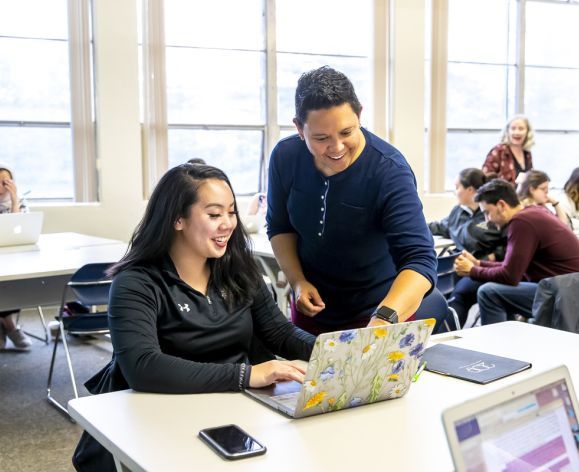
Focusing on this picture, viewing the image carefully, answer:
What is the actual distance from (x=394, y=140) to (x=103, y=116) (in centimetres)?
306

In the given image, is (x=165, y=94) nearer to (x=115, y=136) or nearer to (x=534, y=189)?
(x=115, y=136)

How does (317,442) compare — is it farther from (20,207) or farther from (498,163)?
(498,163)

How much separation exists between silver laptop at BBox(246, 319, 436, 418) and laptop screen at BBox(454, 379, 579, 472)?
51 centimetres

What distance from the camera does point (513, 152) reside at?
650 centimetres

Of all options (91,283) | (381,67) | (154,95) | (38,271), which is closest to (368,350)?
(91,283)

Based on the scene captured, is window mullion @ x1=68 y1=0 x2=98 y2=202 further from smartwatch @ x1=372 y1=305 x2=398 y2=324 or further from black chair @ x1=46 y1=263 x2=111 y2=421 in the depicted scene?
smartwatch @ x1=372 y1=305 x2=398 y2=324

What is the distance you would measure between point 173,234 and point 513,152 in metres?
5.11

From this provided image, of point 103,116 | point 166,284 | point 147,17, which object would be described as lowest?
point 166,284

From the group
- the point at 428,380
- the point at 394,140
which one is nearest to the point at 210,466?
the point at 428,380

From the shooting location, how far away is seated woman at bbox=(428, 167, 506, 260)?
4613 millimetres

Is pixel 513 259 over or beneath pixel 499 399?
beneath

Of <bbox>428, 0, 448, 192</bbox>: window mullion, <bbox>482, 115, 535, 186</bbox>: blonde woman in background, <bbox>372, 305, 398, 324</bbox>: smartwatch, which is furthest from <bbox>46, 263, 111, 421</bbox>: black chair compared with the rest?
<bbox>428, 0, 448, 192</bbox>: window mullion

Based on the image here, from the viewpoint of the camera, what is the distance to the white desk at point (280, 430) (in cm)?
137

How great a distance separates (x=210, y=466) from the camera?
1.35 meters
